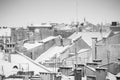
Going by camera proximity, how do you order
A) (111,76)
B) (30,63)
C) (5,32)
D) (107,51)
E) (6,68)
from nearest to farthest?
(111,76) → (6,68) → (30,63) → (107,51) → (5,32)

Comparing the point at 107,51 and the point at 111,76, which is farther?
the point at 107,51

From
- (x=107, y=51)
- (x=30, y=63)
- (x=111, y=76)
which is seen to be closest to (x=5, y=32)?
(x=30, y=63)

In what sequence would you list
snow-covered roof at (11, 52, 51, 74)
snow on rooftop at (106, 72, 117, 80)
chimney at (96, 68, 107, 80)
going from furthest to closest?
snow-covered roof at (11, 52, 51, 74) < snow on rooftop at (106, 72, 117, 80) < chimney at (96, 68, 107, 80)

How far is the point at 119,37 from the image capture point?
1417 centimetres

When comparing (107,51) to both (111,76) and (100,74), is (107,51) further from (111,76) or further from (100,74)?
(100,74)

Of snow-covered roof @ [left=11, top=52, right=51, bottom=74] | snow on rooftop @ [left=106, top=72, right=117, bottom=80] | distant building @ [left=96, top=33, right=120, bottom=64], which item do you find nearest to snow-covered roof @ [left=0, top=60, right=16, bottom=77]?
snow-covered roof @ [left=11, top=52, right=51, bottom=74]

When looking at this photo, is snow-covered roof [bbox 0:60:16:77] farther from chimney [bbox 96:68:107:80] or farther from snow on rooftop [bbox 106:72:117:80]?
snow on rooftop [bbox 106:72:117:80]

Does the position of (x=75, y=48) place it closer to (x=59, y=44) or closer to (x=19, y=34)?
(x=59, y=44)

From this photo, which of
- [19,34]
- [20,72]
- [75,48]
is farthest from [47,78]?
[19,34]

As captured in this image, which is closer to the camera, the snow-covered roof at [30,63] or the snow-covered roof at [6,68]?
the snow-covered roof at [6,68]

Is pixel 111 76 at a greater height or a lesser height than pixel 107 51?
lesser

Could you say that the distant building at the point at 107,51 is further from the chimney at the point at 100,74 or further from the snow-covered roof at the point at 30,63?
the chimney at the point at 100,74

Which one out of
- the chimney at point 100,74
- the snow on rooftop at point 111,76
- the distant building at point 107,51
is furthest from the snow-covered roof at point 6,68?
the distant building at point 107,51

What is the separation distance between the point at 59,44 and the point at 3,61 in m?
8.20
